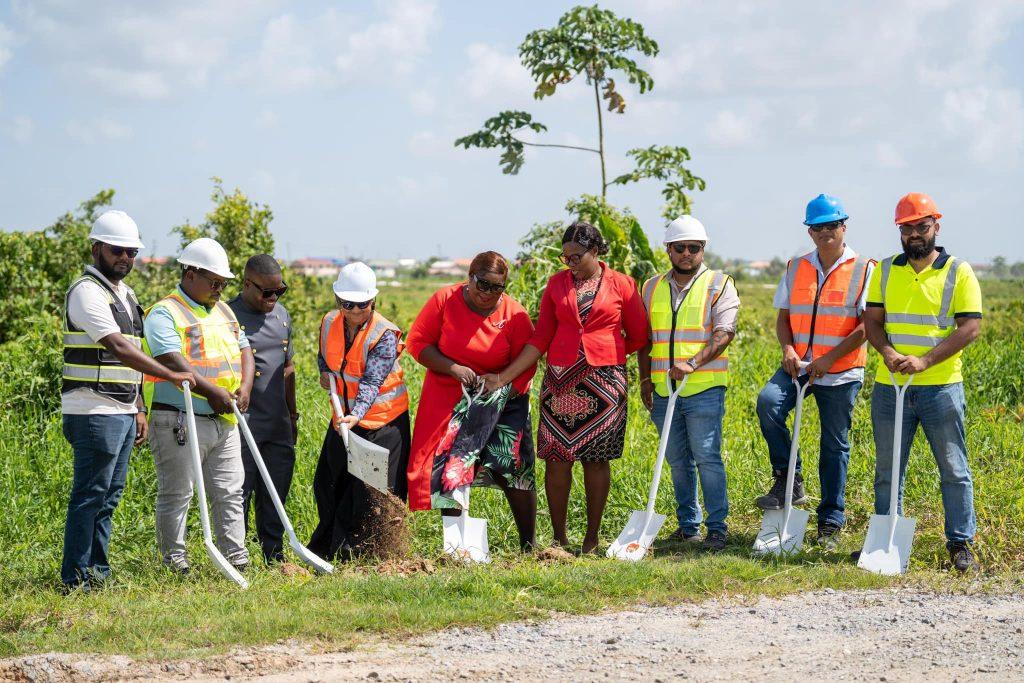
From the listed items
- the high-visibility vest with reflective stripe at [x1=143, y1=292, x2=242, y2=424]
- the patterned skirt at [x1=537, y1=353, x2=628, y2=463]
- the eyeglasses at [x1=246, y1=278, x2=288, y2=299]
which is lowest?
the patterned skirt at [x1=537, y1=353, x2=628, y2=463]

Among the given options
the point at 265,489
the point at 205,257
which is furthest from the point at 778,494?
the point at 205,257

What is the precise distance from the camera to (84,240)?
1190 centimetres

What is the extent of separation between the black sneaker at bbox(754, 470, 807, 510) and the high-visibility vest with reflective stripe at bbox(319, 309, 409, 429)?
2.19 m

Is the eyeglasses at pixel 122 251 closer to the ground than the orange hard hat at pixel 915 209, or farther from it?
closer to the ground

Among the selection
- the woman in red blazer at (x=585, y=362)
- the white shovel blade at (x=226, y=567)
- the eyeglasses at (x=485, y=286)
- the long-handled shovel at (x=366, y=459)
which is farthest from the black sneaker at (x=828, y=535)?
the white shovel blade at (x=226, y=567)

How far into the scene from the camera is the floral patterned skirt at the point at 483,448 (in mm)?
6129

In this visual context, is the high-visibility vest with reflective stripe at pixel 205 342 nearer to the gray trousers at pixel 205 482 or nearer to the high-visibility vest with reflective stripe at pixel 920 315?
the gray trousers at pixel 205 482

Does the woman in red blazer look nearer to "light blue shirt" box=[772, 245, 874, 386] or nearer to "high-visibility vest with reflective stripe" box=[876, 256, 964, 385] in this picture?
"light blue shirt" box=[772, 245, 874, 386]

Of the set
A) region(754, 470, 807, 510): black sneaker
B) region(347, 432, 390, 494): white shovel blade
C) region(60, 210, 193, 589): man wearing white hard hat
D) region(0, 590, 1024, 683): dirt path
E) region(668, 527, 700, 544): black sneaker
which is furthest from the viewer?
region(668, 527, 700, 544): black sneaker

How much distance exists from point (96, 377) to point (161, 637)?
1.49 metres

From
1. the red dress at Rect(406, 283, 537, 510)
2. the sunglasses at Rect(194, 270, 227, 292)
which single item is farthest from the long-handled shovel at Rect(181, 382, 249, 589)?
the red dress at Rect(406, 283, 537, 510)

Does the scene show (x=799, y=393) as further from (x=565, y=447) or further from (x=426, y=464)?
(x=426, y=464)

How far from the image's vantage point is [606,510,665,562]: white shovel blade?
6156 mm

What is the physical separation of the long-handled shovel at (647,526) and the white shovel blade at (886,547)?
1.12 m
